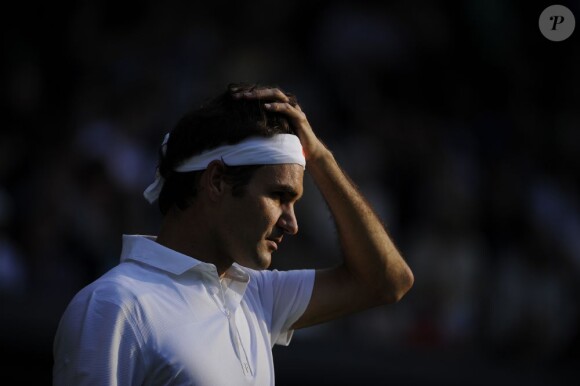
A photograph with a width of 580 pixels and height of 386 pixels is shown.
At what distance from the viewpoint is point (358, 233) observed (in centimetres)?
356

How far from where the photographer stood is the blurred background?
22.9ft

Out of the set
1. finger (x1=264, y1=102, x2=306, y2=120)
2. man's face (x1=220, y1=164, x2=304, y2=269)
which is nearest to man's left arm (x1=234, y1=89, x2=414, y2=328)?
finger (x1=264, y1=102, x2=306, y2=120)

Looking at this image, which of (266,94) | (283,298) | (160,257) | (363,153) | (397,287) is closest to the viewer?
(160,257)

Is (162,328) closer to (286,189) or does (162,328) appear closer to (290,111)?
(286,189)

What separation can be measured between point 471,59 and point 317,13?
145cm

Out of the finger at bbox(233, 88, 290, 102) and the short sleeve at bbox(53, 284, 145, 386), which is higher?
the finger at bbox(233, 88, 290, 102)

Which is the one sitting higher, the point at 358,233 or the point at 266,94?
the point at 266,94

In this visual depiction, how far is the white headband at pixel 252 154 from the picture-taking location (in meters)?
3.18

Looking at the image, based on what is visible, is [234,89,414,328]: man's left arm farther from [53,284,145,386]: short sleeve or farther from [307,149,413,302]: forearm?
[53,284,145,386]: short sleeve

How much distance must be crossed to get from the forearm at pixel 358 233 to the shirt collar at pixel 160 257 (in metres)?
0.54

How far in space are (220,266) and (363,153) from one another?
515 cm

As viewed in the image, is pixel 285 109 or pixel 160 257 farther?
pixel 285 109

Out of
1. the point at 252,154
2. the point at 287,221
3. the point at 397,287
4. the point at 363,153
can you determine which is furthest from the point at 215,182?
the point at 363,153

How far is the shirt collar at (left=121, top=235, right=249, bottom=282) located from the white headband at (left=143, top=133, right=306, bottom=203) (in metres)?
0.25
